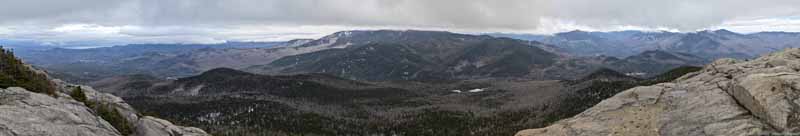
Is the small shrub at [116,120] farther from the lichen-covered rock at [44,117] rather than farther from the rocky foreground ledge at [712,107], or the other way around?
the rocky foreground ledge at [712,107]

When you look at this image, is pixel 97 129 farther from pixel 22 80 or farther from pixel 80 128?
pixel 22 80

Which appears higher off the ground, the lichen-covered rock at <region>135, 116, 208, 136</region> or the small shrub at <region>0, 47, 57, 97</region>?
the small shrub at <region>0, 47, 57, 97</region>

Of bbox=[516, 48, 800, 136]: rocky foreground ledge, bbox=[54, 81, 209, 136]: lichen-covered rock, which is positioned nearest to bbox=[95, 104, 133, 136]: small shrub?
bbox=[54, 81, 209, 136]: lichen-covered rock

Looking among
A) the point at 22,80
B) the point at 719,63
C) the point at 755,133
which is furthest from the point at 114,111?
the point at 719,63

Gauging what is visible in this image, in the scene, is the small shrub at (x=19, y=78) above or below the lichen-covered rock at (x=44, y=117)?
above

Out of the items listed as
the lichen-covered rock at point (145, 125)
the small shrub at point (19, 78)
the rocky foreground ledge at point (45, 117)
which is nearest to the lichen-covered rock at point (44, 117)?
the rocky foreground ledge at point (45, 117)

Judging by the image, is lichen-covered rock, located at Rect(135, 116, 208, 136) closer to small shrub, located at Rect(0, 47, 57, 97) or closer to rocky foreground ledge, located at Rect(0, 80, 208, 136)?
rocky foreground ledge, located at Rect(0, 80, 208, 136)
